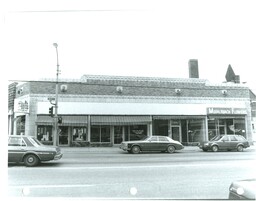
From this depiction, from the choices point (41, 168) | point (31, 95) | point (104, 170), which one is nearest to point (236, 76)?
point (104, 170)

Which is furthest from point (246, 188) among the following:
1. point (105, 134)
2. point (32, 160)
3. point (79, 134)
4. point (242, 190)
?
point (32, 160)

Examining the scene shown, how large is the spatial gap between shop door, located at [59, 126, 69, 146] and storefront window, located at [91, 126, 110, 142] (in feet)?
0.97

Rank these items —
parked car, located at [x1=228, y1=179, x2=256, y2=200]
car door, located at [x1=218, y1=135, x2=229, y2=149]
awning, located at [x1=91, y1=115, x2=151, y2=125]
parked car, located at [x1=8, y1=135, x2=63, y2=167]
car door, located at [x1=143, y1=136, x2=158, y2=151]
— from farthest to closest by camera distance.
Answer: car door, located at [x1=218, y1=135, x2=229, y2=149]
car door, located at [x1=143, y1=136, x2=158, y2=151]
awning, located at [x1=91, y1=115, x2=151, y2=125]
parked car, located at [x1=8, y1=135, x2=63, y2=167]
parked car, located at [x1=228, y1=179, x2=256, y2=200]

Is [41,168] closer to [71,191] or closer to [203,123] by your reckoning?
[71,191]

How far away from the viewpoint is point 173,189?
231 cm

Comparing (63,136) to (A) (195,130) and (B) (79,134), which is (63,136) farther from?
(A) (195,130)

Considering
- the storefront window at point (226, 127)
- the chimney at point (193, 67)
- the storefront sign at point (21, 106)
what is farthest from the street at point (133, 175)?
the chimney at point (193, 67)

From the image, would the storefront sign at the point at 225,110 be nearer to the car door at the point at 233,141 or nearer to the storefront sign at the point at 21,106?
the car door at the point at 233,141

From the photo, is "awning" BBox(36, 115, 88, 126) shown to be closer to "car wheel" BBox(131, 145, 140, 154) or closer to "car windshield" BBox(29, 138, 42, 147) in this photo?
"car windshield" BBox(29, 138, 42, 147)

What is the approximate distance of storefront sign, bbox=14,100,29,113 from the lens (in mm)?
2619

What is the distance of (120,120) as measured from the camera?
2.68 m

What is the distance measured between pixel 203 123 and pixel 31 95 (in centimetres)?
200

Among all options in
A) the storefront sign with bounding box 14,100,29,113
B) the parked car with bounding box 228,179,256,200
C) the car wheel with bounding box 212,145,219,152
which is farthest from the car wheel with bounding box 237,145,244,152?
the storefront sign with bounding box 14,100,29,113

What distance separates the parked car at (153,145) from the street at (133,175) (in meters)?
0.08
